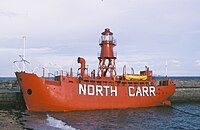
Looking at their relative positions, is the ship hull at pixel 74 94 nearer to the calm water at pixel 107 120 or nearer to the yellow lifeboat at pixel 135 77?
the calm water at pixel 107 120

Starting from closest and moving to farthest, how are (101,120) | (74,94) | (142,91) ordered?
(101,120) < (74,94) < (142,91)

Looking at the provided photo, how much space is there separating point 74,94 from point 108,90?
326cm

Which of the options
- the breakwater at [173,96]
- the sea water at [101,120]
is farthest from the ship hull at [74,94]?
the breakwater at [173,96]

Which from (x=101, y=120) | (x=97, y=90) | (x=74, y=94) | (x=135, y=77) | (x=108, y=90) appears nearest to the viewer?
(x=101, y=120)

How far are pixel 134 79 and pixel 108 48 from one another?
3988 millimetres

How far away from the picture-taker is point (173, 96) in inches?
1281

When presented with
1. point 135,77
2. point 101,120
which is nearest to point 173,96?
point 135,77

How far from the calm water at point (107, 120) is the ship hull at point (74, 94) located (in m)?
0.68

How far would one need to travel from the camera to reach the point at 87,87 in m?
21.8

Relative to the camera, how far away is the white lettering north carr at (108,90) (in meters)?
21.7

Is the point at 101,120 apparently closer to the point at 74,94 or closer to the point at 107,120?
the point at 107,120

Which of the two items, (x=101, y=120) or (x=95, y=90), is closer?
(x=101, y=120)

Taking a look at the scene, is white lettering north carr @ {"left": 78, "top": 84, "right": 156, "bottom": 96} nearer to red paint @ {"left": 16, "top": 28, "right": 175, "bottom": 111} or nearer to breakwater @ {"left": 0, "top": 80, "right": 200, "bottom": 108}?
red paint @ {"left": 16, "top": 28, "right": 175, "bottom": 111}

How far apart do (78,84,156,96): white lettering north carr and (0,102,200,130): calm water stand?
1.61 meters
